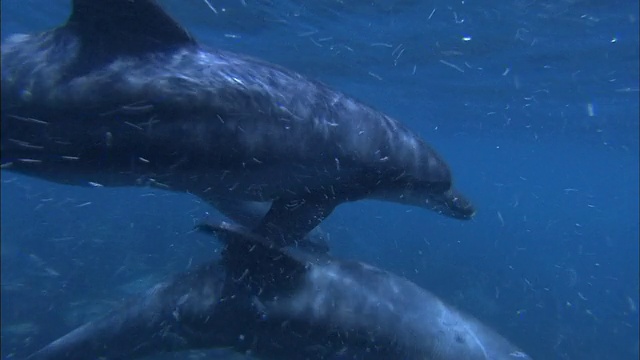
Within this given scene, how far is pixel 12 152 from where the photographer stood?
204 inches

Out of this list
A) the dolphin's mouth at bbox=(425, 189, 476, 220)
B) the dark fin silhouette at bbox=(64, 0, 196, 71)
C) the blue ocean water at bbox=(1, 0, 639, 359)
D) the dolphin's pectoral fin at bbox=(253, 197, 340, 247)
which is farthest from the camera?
the blue ocean water at bbox=(1, 0, 639, 359)

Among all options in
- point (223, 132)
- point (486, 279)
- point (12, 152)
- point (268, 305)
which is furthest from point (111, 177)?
point (486, 279)

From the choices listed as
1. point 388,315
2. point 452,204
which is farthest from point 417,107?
point 388,315

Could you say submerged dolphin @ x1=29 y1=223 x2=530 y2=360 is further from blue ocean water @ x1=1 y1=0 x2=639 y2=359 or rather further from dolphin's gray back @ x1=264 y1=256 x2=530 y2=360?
blue ocean water @ x1=1 y1=0 x2=639 y2=359

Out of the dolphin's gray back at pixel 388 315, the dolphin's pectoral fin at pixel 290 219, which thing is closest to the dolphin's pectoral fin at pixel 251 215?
the dolphin's gray back at pixel 388 315

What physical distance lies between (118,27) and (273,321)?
397cm

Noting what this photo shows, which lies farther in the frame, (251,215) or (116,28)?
(251,215)

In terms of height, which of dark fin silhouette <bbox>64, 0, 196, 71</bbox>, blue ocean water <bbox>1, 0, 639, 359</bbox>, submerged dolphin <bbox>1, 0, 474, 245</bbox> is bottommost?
blue ocean water <bbox>1, 0, 639, 359</bbox>

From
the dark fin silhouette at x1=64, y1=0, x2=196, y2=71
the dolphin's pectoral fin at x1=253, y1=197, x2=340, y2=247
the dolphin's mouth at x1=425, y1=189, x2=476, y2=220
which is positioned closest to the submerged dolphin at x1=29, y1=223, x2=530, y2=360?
the dolphin's pectoral fin at x1=253, y1=197, x2=340, y2=247

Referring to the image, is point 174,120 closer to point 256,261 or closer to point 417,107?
point 256,261

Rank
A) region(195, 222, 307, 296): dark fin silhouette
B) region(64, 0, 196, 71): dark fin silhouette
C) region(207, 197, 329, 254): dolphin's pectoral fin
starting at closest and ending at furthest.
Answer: region(64, 0, 196, 71): dark fin silhouette
region(195, 222, 307, 296): dark fin silhouette
region(207, 197, 329, 254): dolphin's pectoral fin

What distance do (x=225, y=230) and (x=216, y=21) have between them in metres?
18.0

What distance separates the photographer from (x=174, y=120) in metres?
5.48

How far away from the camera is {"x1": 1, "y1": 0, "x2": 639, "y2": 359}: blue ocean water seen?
615 inches
